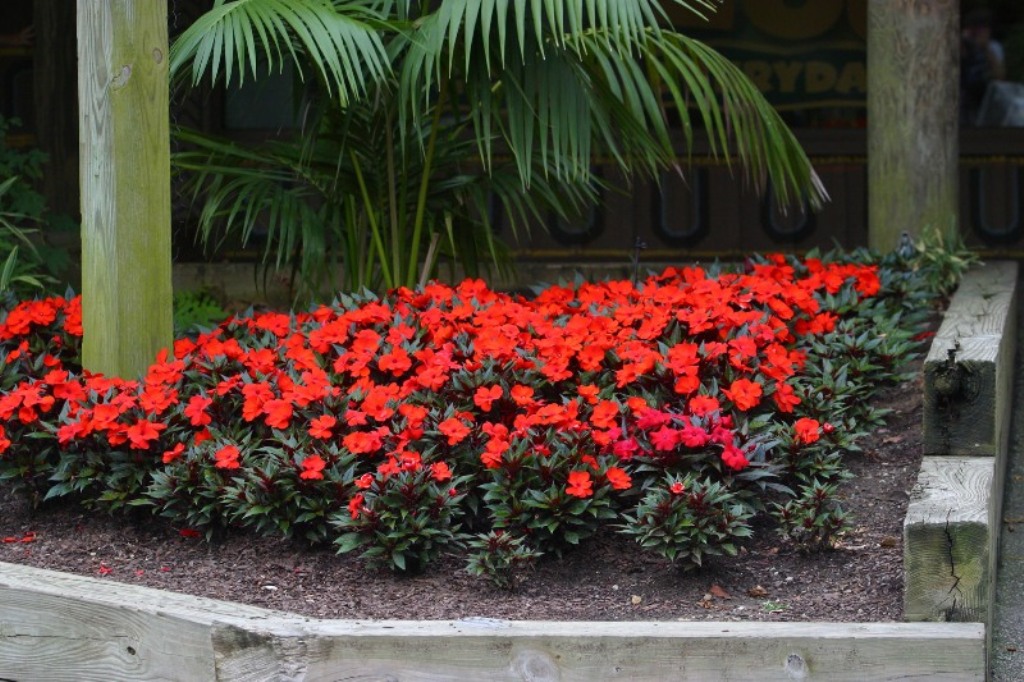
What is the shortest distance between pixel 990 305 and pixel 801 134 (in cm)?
359

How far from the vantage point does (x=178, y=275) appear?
26.2 ft

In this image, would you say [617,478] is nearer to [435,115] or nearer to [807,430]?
[807,430]

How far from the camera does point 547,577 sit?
3533 mm

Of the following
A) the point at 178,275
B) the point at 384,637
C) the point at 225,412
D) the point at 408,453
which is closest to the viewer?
the point at 384,637

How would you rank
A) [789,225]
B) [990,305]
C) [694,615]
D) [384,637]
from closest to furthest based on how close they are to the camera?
[384,637] < [694,615] < [990,305] < [789,225]

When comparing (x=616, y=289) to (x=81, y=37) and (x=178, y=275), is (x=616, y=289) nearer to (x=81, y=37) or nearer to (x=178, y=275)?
(x=81, y=37)

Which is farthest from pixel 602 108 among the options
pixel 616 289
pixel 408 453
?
pixel 408 453

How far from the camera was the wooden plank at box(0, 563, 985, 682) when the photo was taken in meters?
2.98

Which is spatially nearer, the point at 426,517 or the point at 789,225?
the point at 426,517

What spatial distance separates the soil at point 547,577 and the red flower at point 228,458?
8.5 inches

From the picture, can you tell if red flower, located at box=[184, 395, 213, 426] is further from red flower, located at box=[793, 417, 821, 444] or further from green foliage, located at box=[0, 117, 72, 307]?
green foliage, located at box=[0, 117, 72, 307]

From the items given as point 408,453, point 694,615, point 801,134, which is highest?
point 801,134

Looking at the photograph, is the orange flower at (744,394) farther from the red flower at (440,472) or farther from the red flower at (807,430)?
the red flower at (440,472)

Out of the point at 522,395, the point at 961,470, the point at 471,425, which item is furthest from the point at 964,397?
the point at 471,425
